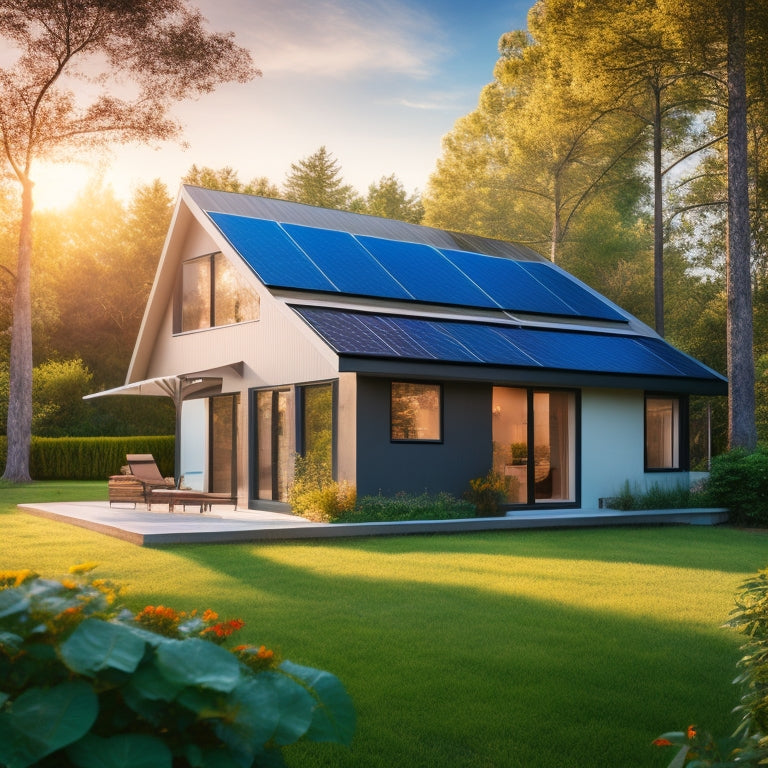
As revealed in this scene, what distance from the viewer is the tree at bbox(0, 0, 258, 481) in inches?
1009

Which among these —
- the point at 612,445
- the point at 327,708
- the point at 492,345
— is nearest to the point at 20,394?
the point at 492,345

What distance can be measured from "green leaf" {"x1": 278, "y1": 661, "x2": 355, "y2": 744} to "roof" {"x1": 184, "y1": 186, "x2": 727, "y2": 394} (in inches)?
458

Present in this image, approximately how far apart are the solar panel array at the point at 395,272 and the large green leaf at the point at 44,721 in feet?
47.8

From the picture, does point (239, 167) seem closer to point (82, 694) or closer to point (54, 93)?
point (54, 93)

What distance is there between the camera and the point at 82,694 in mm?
1724

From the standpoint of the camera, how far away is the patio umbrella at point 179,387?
1741 centimetres

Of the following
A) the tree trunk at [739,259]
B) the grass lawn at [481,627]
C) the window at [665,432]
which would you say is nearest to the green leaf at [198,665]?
the grass lawn at [481,627]

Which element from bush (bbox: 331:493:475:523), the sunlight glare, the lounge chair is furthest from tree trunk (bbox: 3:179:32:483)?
bush (bbox: 331:493:475:523)

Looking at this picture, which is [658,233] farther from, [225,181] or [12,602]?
[225,181]

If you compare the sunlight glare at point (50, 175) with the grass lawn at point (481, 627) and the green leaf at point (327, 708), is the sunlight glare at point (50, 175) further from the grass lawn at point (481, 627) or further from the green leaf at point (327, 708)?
the green leaf at point (327, 708)

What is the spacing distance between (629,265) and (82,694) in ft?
112

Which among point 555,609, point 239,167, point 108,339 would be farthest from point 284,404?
point 239,167

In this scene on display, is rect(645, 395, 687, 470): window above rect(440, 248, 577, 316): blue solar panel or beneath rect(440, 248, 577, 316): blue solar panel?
beneath

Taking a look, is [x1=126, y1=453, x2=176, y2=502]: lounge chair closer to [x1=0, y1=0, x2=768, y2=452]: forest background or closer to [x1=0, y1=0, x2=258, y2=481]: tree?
[x1=0, y1=0, x2=258, y2=481]: tree
